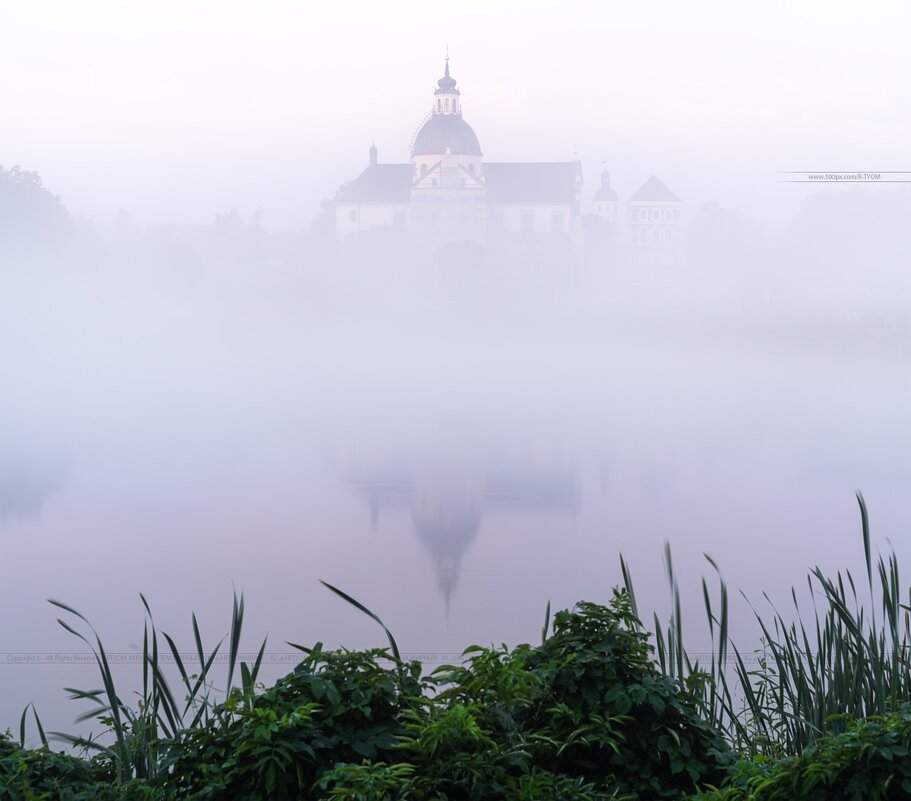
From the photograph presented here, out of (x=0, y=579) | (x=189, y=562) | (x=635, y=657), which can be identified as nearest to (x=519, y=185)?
(x=189, y=562)

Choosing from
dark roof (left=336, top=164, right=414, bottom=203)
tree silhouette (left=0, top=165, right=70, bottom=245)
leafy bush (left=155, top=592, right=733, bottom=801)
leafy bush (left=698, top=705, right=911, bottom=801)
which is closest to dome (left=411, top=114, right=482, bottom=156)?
dark roof (left=336, top=164, right=414, bottom=203)

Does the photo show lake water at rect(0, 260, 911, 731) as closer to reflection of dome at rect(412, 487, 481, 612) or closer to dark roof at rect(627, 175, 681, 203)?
reflection of dome at rect(412, 487, 481, 612)

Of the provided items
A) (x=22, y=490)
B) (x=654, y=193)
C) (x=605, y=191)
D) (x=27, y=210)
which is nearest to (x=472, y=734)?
(x=22, y=490)

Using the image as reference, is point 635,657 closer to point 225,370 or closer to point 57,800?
point 57,800

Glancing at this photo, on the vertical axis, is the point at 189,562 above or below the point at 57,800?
above

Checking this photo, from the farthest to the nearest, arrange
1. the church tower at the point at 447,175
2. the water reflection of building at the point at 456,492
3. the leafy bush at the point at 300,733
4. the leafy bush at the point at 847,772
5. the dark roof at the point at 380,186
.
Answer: the dark roof at the point at 380,186, the church tower at the point at 447,175, the water reflection of building at the point at 456,492, the leafy bush at the point at 300,733, the leafy bush at the point at 847,772

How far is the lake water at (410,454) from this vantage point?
485cm

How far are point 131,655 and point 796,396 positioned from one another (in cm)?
519

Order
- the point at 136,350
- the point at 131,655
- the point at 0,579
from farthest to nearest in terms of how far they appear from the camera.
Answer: the point at 136,350, the point at 0,579, the point at 131,655

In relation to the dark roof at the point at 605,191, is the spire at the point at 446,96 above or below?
above

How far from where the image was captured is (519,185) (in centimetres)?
765

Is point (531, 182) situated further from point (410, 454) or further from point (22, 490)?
point (22, 490)

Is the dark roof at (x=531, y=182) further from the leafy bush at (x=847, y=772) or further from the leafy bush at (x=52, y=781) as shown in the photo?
the leafy bush at (x=847, y=772)

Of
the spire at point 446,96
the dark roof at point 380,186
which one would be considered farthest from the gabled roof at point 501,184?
the spire at point 446,96
